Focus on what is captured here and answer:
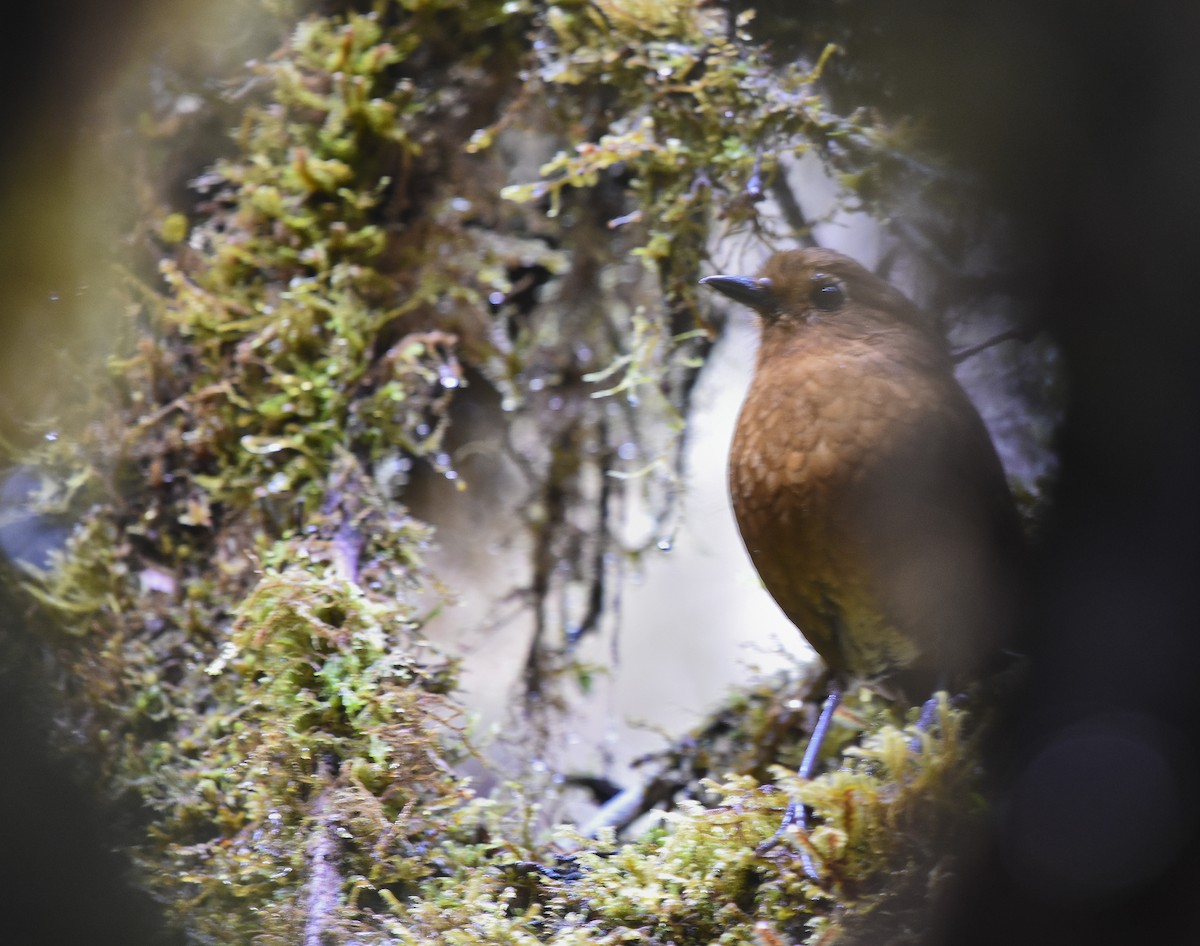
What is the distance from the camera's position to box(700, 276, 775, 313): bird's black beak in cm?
150

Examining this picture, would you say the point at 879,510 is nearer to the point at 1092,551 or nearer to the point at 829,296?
the point at 1092,551

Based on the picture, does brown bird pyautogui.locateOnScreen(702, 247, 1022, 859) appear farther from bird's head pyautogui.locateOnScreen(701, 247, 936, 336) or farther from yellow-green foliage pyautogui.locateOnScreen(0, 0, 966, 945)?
yellow-green foliage pyautogui.locateOnScreen(0, 0, 966, 945)

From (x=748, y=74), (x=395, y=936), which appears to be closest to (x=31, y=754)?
(x=395, y=936)

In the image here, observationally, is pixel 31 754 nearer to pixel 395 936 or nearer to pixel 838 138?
pixel 395 936

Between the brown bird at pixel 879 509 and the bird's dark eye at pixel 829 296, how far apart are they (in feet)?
0.12

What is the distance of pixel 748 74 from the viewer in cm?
160

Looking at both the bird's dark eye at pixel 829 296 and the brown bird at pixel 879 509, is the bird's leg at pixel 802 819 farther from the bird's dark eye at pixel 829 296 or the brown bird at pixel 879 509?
the bird's dark eye at pixel 829 296

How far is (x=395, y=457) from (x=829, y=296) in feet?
2.66

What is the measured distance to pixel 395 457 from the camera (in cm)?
171

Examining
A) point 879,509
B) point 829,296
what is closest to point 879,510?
point 879,509

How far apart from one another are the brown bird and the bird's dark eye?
4 centimetres

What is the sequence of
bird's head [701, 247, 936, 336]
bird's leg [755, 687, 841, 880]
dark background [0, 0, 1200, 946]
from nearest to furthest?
1. dark background [0, 0, 1200, 946]
2. bird's leg [755, 687, 841, 880]
3. bird's head [701, 247, 936, 336]

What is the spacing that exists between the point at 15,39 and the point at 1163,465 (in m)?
1.70

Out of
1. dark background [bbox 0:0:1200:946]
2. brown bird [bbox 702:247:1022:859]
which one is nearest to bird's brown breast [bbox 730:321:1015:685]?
brown bird [bbox 702:247:1022:859]
